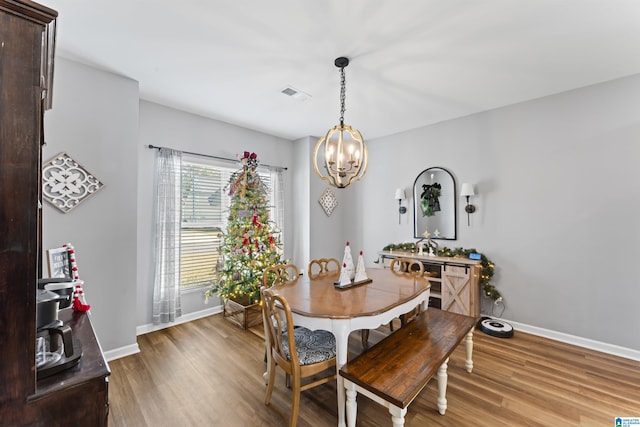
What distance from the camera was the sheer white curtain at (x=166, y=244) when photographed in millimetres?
3281

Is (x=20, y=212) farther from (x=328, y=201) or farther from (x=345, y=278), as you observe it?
(x=328, y=201)

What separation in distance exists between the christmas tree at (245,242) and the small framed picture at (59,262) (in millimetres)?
1819

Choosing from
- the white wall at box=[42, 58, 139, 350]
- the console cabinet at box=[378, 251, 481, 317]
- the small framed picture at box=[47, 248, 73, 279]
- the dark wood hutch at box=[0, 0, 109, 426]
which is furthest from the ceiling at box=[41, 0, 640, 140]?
the console cabinet at box=[378, 251, 481, 317]

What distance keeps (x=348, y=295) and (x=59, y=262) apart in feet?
6.91

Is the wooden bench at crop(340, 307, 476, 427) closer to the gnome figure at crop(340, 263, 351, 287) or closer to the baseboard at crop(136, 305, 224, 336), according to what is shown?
the gnome figure at crop(340, 263, 351, 287)

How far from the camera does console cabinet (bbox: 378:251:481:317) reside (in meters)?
3.30

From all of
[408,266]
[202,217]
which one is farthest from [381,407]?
[202,217]

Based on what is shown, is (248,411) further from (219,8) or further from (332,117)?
(332,117)

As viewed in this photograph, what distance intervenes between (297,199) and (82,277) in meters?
3.12


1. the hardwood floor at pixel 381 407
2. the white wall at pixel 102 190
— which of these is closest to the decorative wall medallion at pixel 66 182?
the white wall at pixel 102 190

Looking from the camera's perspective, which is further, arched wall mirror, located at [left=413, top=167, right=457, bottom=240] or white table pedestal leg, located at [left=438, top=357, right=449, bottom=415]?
arched wall mirror, located at [left=413, top=167, right=457, bottom=240]

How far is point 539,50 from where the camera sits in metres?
2.29

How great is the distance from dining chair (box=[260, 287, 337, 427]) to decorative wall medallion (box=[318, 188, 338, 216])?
2.96 m

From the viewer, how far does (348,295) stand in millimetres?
2172
